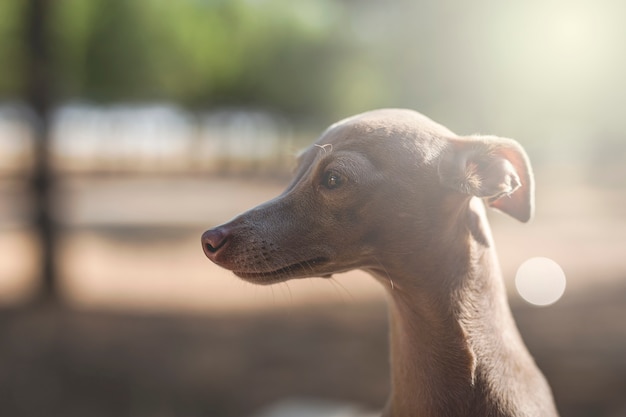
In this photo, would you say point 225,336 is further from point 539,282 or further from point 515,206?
point 515,206

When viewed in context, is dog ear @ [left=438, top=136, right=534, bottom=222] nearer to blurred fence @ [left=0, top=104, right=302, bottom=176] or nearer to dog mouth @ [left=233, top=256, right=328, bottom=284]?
dog mouth @ [left=233, top=256, right=328, bottom=284]

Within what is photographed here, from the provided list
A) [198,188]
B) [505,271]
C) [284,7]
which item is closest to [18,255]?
[284,7]

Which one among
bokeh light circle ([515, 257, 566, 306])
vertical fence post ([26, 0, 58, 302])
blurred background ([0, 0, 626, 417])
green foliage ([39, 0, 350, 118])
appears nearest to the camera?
blurred background ([0, 0, 626, 417])

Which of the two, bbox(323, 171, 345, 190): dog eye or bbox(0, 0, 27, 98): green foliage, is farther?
bbox(0, 0, 27, 98): green foliage

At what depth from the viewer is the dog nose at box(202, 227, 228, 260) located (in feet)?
5.40

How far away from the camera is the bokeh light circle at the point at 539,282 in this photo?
23.1ft

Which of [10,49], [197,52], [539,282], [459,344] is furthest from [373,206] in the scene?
[197,52]

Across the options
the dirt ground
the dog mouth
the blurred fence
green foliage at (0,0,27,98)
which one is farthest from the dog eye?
the blurred fence

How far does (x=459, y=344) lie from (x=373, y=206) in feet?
1.23

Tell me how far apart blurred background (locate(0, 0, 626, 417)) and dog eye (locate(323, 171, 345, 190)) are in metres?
0.43

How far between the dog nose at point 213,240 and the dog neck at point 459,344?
0.40 m

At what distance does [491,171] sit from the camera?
65.2 inches

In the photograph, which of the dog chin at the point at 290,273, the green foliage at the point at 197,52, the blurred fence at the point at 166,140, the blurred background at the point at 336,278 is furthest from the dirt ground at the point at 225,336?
the blurred fence at the point at 166,140

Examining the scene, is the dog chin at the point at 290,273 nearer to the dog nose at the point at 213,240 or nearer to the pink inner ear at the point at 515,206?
the dog nose at the point at 213,240
